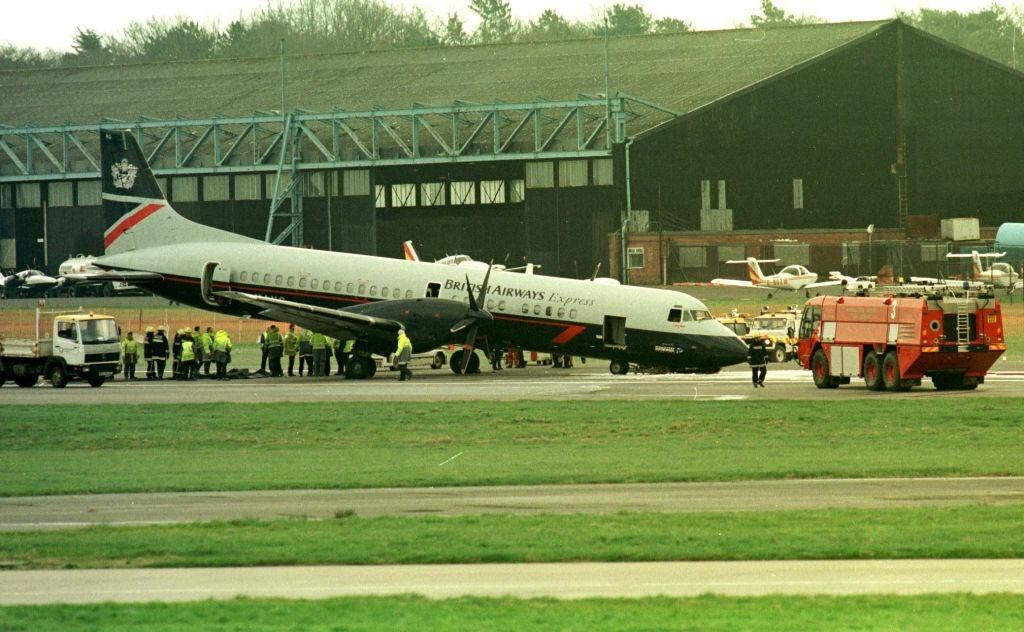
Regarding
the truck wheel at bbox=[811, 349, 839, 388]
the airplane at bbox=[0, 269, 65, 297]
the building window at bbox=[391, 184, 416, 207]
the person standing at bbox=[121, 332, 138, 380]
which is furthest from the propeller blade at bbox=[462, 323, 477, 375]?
the airplane at bbox=[0, 269, 65, 297]

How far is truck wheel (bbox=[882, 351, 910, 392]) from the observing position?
41594mm

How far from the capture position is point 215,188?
105 m

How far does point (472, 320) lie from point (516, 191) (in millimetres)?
50609

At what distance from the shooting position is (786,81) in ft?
302

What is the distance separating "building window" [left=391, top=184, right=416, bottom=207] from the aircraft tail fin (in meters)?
42.5

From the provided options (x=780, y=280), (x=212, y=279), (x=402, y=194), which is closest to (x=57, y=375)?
(x=212, y=279)

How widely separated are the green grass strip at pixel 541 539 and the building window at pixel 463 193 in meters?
80.3

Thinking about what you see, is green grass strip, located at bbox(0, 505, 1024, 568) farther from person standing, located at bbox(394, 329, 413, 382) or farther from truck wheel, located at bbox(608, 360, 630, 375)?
truck wheel, located at bbox(608, 360, 630, 375)

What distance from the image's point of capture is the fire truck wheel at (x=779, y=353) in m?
59.4

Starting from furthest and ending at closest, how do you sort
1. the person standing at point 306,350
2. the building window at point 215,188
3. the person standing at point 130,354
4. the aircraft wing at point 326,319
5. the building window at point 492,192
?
1. the building window at point 215,188
2. the building window at point 492,192
3. the person standing at point 306,350
4. the person standing at point 130,354
5. the aircraft wing at point 326,319

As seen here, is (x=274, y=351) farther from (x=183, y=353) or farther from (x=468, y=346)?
(x=468, y=346)

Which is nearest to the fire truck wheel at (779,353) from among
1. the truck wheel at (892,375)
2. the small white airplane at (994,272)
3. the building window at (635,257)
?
the truck wheel at (892,375)

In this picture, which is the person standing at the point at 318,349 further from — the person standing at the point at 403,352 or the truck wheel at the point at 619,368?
the truck wheel at the point at 619,368

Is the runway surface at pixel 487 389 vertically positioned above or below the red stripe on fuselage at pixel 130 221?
below
